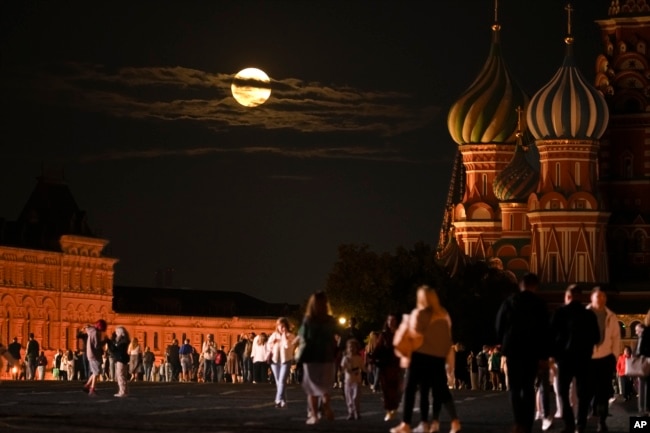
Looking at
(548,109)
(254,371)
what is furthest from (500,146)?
(254,371)

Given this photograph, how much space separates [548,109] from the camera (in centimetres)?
13238

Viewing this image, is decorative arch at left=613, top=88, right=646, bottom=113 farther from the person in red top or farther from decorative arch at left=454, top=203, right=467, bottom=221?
the person in red top

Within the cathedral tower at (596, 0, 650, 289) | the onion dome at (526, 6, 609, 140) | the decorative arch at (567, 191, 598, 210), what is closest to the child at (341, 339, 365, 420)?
the decorative arch at (567, 191, 598, 210)

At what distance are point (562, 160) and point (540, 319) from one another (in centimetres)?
10277

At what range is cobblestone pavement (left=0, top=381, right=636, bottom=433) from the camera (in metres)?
30.1

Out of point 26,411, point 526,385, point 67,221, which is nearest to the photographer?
point 526,385

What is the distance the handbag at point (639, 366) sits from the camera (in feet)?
106

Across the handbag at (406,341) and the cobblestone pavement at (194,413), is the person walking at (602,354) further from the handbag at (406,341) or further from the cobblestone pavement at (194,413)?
the handbag at (406,341)

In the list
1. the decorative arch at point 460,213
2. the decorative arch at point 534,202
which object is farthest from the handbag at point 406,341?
the decorative arch at point 460,213

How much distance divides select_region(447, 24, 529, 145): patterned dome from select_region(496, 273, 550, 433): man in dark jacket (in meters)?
118

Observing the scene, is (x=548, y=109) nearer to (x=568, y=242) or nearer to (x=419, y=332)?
(x=568, y=242)

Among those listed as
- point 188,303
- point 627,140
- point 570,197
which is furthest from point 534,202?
point 188,303

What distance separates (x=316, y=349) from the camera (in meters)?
31.7

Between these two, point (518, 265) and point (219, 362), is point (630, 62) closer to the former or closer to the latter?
point (518, 265)
